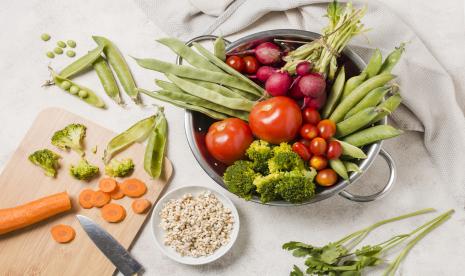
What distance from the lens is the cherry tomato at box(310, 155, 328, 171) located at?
7.02 feet

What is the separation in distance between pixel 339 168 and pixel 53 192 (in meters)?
1.37

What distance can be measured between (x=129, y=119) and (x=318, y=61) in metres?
1.00

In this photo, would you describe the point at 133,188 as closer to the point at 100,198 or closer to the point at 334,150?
the point at 100,198

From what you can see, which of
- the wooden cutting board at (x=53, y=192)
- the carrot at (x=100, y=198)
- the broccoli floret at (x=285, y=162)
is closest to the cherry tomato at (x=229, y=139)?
the broccoli floret at (x=285, y=162)

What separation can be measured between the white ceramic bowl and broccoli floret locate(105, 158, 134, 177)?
0.23m

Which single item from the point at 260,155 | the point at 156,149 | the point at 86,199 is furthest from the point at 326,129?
the point at 86,199

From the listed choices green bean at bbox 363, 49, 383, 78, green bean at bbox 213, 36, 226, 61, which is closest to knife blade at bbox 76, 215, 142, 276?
green bean at bbox 213, 36, 226, 61

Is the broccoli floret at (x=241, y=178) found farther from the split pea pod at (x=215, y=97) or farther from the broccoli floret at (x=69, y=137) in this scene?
the broccoli floret at (x=69, y=137)

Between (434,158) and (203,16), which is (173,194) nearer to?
(203,16)

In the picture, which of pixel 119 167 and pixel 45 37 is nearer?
pixel 119 167

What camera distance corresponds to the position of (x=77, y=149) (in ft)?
8.22

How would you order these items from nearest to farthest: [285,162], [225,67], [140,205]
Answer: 1. [285,162]
2. [225,67]
3. [140,205]

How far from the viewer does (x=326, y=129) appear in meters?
2.15

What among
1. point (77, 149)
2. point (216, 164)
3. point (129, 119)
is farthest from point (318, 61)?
point (77, 149)
